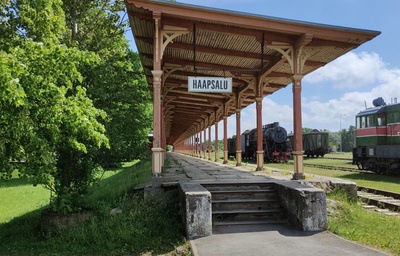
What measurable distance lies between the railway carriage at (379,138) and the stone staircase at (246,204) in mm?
11411

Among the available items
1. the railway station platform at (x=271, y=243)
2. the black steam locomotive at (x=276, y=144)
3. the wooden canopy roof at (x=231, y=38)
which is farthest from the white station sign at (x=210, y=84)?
the black steam locomotive at (x=276, y=144)

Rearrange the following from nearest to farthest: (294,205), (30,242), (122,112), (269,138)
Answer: (294,205) → (30,242) → (122,112) → (269,138)

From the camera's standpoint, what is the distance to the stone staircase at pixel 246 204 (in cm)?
698

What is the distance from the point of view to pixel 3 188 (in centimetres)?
2052

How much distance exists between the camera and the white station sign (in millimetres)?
9125

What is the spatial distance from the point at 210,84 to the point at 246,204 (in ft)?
10.8

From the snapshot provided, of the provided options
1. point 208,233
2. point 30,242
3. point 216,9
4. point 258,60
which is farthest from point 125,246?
point 258,60

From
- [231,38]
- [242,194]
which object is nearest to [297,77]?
[231,38]

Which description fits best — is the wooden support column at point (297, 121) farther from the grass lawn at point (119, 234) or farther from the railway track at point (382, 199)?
the grass lawn at point (119, 234)

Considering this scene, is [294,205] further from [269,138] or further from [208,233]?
[269,138]

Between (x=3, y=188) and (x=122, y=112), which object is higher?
(x=122, y=112)

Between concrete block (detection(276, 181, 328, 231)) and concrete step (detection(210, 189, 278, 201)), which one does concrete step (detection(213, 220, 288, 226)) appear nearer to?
concrete block (detection(276, 181, 328, 231))

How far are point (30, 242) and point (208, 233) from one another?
3.74 metres

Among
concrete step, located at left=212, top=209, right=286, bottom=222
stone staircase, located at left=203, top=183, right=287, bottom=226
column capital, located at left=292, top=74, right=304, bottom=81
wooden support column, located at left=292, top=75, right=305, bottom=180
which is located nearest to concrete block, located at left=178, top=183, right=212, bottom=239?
stone staircase, located at left=203, top=183, right=287, bottom=226
